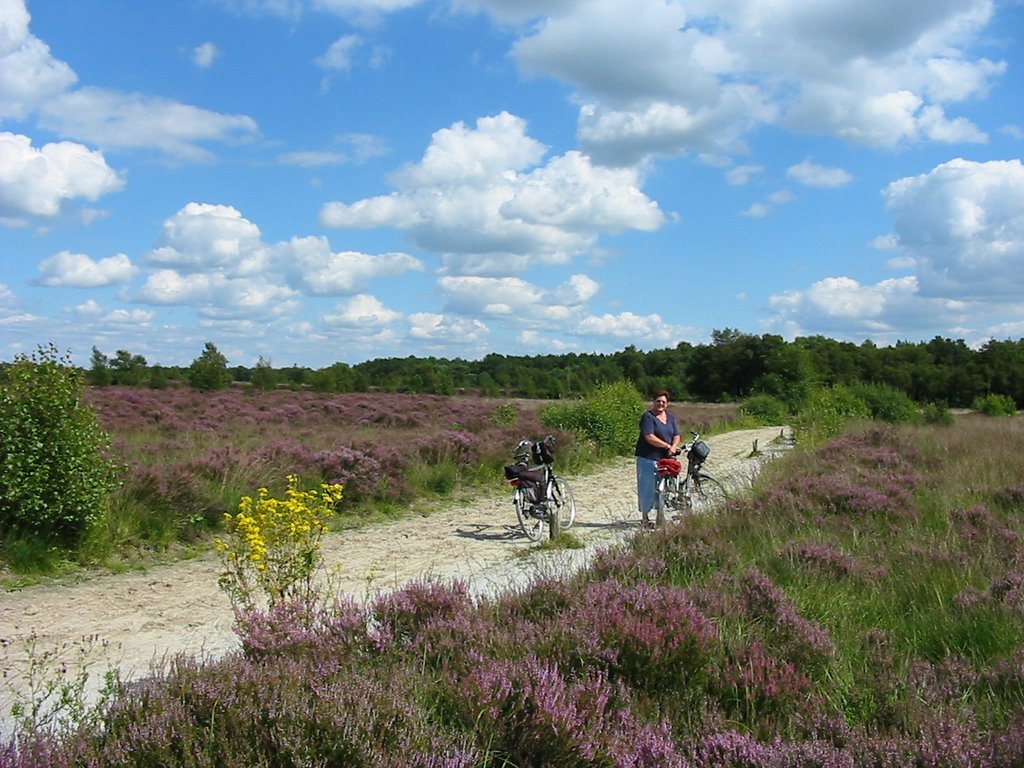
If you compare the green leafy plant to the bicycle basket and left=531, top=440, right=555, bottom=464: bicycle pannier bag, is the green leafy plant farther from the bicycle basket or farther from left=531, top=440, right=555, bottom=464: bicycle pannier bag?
the bicycle basket

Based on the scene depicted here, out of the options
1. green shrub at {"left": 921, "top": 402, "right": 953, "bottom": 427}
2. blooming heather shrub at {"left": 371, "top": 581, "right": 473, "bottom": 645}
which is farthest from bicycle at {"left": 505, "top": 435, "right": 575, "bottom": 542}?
green shrub at {"left": 921, "top": 402, "right": 953, "bottom": 427}

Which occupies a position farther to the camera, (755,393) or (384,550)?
(755,393)

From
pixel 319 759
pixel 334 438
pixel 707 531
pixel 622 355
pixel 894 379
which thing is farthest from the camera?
pixel 622 355

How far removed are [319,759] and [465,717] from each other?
76cm

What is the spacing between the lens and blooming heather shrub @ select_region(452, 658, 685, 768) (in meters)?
3.17

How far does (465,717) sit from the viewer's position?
3402 mm

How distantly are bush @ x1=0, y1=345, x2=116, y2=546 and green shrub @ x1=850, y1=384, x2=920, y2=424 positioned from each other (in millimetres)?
34006

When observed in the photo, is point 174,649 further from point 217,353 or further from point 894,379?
point 894,379

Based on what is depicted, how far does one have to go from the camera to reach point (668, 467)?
35.0ft

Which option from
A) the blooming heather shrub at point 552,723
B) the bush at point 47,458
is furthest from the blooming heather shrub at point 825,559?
the bush at point 47,458

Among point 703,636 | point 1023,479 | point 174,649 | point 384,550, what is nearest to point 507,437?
point 384,550

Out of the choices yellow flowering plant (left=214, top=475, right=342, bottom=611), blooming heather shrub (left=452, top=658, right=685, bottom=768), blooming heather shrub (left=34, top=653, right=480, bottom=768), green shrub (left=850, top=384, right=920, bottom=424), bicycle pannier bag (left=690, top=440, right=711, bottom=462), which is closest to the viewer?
blooming heather shrub (left=34, top=653, right=480, bottom=768)

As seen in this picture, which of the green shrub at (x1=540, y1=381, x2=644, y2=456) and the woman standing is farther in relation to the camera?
the green shrub at (x1=540, y1=381, x2=644, y2=456)

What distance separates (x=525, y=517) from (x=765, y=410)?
3986 cm
